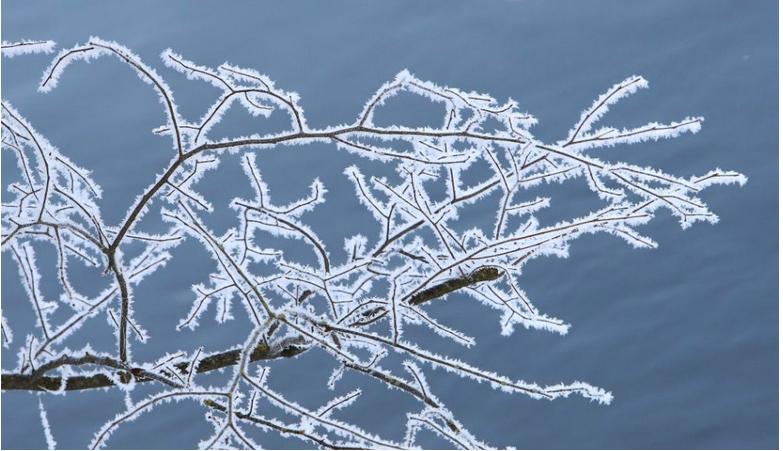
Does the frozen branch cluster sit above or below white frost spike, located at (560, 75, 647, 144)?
below

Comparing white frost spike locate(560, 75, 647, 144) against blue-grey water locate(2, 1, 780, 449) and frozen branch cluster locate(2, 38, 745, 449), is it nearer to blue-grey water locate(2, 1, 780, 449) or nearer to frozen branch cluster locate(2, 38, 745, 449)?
frozen branch cluster locate(2, 38, 745, 449)

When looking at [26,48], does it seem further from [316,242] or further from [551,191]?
[551,191]

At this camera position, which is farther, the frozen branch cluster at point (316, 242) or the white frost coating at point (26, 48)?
A: the white frost coating at point (26, 48)

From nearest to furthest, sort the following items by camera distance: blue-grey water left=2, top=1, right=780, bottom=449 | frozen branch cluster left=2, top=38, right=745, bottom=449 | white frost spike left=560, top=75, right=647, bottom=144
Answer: frozen branch cluster left=2, top=38, right=745, bottom=449 → white frost spike left=560, top=75, right=647, bottom=144 → blue-grey water left=2, top=1, right=780, bottom=449

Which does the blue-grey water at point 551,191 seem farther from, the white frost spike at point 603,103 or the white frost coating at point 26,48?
the white frost spike at point 603,103

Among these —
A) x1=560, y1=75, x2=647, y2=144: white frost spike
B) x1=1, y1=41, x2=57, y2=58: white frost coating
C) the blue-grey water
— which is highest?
the blue-grey water

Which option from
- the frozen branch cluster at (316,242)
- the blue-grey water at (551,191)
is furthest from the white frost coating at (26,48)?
the blue-grey water at (551,191)

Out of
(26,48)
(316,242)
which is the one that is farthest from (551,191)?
(26,48)

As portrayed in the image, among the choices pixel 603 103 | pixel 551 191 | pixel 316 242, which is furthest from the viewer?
pixel 551 191

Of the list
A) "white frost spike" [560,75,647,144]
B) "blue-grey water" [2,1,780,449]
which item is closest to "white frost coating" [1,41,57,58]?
"white frost spike" [560,75,647,144]
